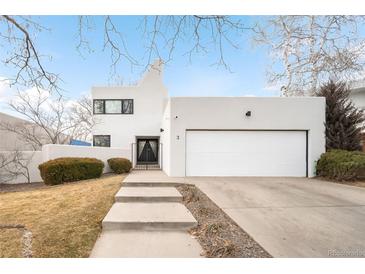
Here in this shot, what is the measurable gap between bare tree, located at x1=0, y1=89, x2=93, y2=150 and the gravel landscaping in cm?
1000

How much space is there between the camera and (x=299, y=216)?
14.1ft

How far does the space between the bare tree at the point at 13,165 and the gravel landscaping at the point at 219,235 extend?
8013 mm

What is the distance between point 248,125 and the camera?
30.2 feet

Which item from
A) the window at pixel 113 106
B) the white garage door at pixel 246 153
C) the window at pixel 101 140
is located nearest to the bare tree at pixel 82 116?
the window at pixel 101 140

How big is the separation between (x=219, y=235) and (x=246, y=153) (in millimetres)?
6277

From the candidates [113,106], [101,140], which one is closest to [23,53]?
[113,106]

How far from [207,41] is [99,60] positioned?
208cm

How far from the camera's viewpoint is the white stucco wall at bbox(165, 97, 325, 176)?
911 centimetres

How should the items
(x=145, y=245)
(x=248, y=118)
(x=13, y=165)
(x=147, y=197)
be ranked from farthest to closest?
(x=248, y=118), (x=13, y=165), (x=147, y=197), (x=145, y=245)

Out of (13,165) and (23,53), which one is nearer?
(23,53)

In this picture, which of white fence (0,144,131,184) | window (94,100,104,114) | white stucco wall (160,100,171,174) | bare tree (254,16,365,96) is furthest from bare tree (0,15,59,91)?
window (94,100,104,114)

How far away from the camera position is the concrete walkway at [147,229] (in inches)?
120

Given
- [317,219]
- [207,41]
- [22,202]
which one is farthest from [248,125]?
[22,202]

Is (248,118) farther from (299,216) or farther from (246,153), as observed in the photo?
(299,216)
